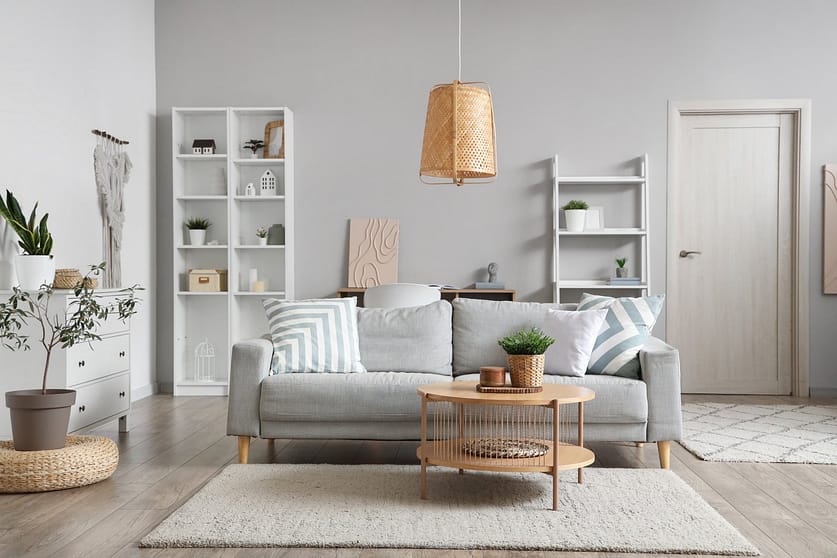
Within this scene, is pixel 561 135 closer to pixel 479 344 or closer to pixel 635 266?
pixel 635 266

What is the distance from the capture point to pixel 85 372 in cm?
442

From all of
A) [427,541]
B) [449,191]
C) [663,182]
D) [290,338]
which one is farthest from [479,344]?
[663,182]

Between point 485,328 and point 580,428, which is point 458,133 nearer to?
point 485,328

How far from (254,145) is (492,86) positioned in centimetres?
190

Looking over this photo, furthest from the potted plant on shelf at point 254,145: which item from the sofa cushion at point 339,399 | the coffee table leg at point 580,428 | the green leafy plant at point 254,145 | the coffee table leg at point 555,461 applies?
the coffee table leg at point 555,461

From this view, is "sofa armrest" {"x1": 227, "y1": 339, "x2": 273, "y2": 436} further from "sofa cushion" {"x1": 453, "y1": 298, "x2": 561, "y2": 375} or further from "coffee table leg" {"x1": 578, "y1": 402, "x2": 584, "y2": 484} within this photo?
"coffee table leg" {"x1": 578, "y1": 402, "x2": 584, "y2": 484}

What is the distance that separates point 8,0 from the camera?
14.7ft

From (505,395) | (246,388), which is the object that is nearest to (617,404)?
(505,395)

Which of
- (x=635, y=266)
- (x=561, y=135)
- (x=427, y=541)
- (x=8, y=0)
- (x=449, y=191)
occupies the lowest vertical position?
(x=427, y=541)

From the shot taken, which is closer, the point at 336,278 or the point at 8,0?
the point at 8,0

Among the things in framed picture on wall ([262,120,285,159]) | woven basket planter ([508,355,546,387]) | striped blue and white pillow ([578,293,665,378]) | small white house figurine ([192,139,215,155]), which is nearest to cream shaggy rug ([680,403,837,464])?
striped blue and white pillow ([578,293,665,378])

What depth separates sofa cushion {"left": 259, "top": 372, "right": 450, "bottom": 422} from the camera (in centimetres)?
388

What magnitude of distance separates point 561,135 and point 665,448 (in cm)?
320

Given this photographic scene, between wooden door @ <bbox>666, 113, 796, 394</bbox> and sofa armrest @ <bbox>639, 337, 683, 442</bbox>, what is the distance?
265 cm
